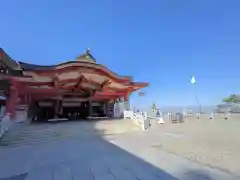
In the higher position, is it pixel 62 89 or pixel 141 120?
pixel 62 89

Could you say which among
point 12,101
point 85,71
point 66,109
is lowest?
point 66,109

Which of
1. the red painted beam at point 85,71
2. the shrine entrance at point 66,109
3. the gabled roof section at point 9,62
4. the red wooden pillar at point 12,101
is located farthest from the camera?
the shrine entrance at point 66,109

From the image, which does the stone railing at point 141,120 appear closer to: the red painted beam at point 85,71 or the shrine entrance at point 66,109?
the red painted beam at point 85,71

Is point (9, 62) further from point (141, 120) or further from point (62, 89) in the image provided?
point (141, 120)

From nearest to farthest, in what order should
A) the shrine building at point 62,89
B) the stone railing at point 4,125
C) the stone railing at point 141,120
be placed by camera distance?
1. the stone railing at point 4,125
2. the shrine building at point 62,89
3. the stone railing at point 141,120

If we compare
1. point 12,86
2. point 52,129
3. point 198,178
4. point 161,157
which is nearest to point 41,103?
point 12,86

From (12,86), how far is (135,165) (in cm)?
1278

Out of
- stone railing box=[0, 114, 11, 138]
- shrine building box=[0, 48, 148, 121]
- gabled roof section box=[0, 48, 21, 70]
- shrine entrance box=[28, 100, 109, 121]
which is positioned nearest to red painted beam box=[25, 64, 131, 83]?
shrine building box=[0, 48, 148, 121]

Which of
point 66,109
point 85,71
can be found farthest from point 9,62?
point 66,109

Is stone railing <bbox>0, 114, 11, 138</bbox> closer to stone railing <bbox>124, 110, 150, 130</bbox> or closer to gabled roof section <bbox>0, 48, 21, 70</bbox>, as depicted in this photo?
gabled roof section <bbox>0, 48, 21, 70</bbox>

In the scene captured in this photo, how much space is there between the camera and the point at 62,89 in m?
21.9

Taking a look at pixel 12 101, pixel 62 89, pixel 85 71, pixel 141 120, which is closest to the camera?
pixel 12 101

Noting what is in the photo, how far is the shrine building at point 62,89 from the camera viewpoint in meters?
16.1

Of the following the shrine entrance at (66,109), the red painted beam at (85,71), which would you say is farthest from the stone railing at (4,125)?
the shrine entrance at (66,109)
